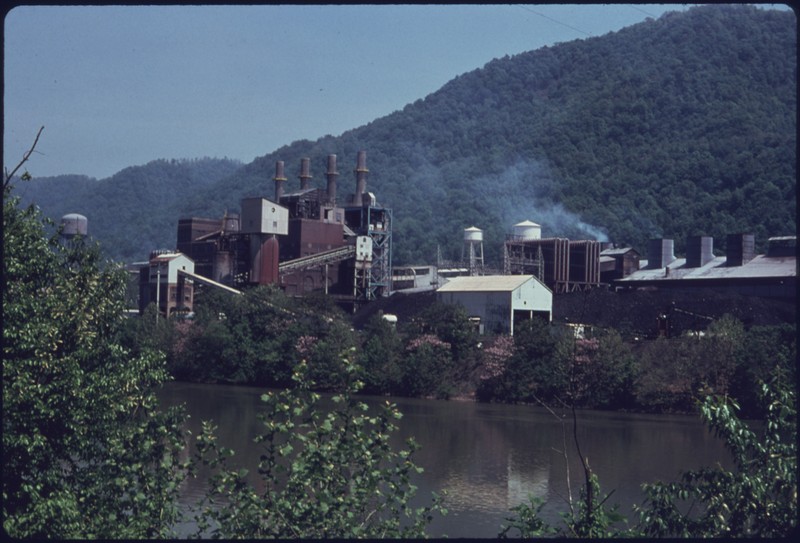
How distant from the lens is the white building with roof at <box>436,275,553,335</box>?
36.5 metres

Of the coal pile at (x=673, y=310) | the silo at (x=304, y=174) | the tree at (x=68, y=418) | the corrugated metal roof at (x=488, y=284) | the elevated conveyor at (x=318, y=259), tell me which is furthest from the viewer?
the silo at (x=304, y=174)

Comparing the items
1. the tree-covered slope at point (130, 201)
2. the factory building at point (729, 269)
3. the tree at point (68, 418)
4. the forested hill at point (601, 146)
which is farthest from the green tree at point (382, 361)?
the tree-covered slope at point (130, 201)

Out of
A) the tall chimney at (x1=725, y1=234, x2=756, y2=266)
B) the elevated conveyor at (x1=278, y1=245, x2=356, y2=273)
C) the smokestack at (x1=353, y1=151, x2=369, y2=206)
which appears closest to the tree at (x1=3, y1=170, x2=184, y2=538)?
the tall chimney at (x1=725, y1=234, x2=756, y2=266)

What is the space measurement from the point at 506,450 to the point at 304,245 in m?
28.8

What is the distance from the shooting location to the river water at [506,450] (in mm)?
15227

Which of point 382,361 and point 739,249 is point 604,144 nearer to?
point 739,249

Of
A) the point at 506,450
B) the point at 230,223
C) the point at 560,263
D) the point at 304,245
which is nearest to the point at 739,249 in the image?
the point at 560,263

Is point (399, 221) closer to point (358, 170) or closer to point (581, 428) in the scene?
point (358, 170)

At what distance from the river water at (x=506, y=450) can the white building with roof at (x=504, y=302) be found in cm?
666

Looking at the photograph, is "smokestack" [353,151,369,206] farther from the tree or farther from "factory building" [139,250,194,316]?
the tree

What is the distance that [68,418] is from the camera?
7738mm

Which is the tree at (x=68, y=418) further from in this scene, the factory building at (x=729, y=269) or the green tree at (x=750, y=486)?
the factory building at (x=729, y=269)

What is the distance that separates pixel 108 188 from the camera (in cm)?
11356

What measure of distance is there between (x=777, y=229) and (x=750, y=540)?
169 ft
